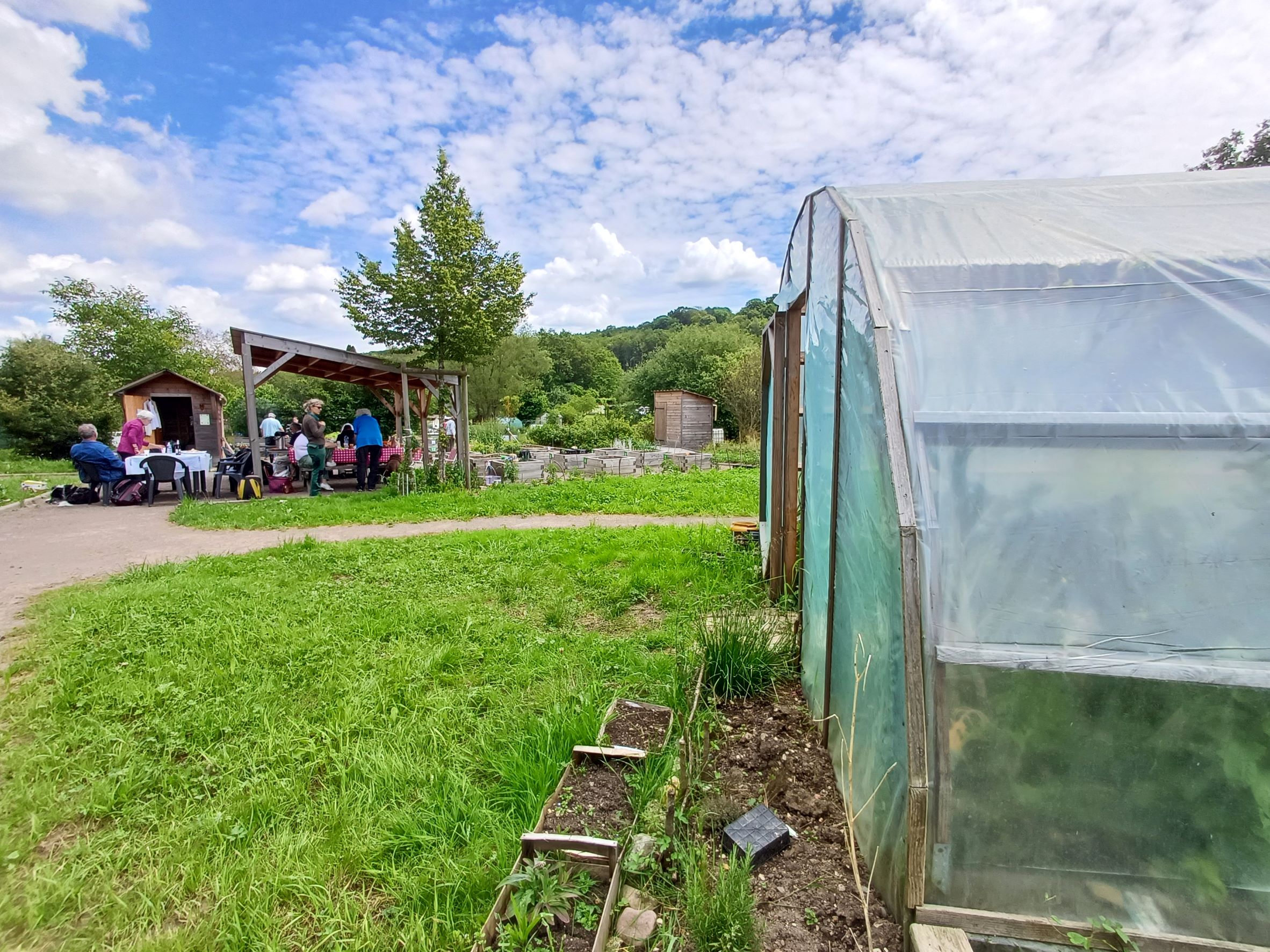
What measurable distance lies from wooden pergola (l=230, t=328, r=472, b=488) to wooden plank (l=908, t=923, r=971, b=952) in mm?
10703

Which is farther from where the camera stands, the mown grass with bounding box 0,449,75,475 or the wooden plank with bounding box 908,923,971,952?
the mown grass with bounding box 0,449,75,475

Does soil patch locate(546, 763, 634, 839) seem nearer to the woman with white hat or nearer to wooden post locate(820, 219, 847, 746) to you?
wooden post locate(820, 219, 847, 746)

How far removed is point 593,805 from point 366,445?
10.6 m

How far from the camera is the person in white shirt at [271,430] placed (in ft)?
47.6

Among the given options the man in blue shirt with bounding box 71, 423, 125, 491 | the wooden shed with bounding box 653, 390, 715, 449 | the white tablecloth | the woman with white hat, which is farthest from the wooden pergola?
the wooden shed with bounding box 653, 390, 715, 449

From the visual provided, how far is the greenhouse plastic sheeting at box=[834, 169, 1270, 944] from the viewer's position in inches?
57.9

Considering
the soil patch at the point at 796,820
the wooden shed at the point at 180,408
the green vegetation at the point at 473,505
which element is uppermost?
the wooden shed at the point at 180,408

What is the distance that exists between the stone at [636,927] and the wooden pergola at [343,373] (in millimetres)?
10195

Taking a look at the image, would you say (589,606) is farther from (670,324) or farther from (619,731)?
(670,324)

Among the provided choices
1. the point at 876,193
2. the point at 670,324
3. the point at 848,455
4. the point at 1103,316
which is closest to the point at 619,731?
the point at 848,455

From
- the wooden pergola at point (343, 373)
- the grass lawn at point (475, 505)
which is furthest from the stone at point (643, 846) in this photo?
the wooden pergola at point (343, 373)

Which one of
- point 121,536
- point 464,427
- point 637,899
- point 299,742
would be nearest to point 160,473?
point 121,536

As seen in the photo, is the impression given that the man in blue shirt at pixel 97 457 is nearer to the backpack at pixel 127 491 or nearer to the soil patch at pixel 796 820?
the backpack at pixel 127 491

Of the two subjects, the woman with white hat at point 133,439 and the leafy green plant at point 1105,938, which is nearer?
the leafy green plant at point 1105,938
